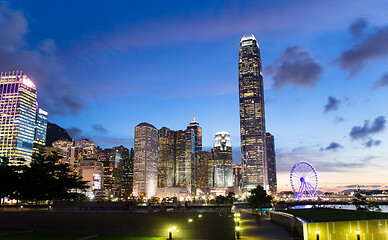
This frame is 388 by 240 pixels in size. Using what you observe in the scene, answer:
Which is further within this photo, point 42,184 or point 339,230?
point 42,184

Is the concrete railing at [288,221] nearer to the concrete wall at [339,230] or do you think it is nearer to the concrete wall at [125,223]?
the concrete wall at [339,230]

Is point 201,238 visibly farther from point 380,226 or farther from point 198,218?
point 380,226

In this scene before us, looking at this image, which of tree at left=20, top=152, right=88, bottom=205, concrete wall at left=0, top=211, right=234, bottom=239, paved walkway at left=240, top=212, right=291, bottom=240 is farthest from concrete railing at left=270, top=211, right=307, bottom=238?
tree at left=20, top=152, right=88, bottom=205

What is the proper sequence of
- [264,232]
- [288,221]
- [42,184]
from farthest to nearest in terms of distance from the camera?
[42,184], [288,221], [264,232]

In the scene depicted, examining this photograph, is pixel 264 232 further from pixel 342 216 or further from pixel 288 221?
pixel 342 216

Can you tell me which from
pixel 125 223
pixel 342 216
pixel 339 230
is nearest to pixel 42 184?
pixel 125 223

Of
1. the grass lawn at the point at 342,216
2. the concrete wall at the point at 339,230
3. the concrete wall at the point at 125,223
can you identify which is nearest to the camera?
the concrete wall at the point at 339,230

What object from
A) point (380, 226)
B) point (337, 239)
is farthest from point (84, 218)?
point (380, 226)

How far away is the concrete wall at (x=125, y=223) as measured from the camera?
23.9 metres

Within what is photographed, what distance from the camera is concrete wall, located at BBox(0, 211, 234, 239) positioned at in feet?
78.5

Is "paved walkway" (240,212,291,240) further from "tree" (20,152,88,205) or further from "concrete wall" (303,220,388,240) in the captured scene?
"tree" (20,152,88,205)

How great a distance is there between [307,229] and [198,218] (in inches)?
313

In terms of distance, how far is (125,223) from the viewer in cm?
2595

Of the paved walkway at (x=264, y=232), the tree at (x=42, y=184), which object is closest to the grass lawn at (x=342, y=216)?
the paved walkway at (x=264, y=232)
